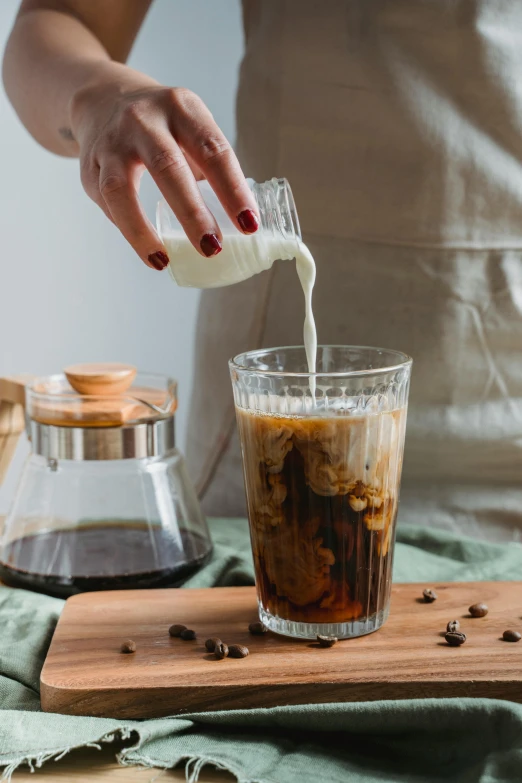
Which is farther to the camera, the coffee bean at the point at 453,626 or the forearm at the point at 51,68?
the forearm at the point at 51,68

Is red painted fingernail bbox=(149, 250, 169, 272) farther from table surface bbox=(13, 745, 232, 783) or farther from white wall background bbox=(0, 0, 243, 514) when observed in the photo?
white wall background bbox=(0, 0, 243, 514)

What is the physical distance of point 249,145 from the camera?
1520 mm

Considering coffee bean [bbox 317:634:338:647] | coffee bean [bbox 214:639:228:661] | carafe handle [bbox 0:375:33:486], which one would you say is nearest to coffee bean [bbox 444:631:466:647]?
coffee bean [bbox 317:634:338:647]

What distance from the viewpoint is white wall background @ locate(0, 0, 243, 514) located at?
2477mm

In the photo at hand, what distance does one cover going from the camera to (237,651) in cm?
95

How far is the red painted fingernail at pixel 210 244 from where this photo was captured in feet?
3.07

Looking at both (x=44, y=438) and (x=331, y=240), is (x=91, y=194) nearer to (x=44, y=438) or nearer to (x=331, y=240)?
(x=44, y=438)

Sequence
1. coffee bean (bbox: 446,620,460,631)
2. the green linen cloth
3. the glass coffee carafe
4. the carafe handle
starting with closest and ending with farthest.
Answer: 1. the green linen cloth
2. coffee bean (bbox: 446,620,460,631)
3. the glass coffee carafe
4. the carafe handle

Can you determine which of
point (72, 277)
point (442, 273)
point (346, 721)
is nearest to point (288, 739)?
point (346, 721)

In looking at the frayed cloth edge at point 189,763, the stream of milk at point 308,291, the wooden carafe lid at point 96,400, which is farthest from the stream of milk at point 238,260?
the frayed cloth edge at point 189,763

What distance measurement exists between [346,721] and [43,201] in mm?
1939

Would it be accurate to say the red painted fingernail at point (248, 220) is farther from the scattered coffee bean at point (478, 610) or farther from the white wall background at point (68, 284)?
the white wall background at point (68, 284)

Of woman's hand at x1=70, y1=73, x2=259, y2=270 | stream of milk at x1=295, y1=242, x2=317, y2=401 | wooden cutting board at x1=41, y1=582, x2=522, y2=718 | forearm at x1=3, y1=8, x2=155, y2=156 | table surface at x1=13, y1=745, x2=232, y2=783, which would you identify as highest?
forearm at x1=3, y1=8, x2=155, y2=156

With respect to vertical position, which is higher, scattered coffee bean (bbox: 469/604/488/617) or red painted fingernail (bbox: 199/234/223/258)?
red painted fingernail (bbox: 199/234/223/258)
